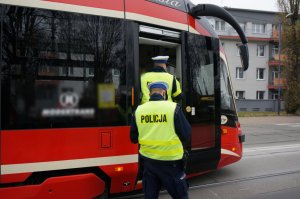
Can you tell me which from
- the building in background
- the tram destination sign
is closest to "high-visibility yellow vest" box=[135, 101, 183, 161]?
the tram destination sign

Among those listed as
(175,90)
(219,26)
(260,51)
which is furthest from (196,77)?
(260,51)

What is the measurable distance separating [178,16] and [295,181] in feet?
11.7

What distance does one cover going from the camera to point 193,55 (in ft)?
18.2

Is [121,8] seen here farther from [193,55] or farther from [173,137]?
[173,137]

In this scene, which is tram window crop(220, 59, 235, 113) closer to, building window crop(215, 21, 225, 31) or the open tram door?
the open tram door

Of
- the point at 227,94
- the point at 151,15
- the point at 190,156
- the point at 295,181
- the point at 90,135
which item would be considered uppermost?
the point at 151,15

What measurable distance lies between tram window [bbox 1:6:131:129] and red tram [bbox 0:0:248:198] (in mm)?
10

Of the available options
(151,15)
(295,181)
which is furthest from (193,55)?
(295,181)

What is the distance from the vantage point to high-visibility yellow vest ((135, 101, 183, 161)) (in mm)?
3602

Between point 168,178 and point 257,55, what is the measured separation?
147 ft

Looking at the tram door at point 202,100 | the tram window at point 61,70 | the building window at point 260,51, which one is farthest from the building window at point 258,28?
the tram window at point 61,70

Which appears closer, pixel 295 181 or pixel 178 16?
pixel 178 16

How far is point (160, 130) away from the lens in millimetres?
3623

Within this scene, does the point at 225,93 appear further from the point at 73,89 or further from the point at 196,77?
the point at 73,89
